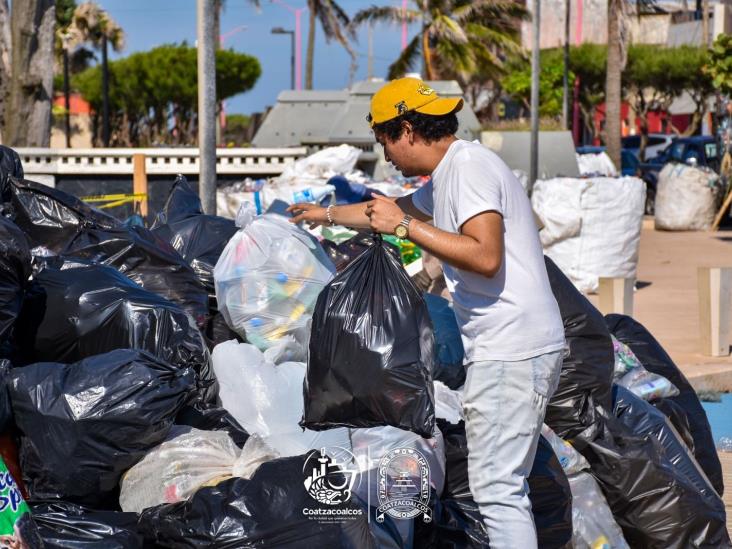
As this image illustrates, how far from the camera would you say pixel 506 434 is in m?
3.10

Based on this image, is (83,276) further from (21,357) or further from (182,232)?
(182,232)

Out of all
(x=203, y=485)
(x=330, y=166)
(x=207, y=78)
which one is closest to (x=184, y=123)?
(x=330, y=166)

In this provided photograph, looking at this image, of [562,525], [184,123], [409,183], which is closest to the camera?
[562,525]

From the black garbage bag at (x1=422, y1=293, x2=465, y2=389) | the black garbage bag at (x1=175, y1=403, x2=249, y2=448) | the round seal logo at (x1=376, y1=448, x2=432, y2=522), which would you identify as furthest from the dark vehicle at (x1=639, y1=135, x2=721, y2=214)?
the round seal logo at (x1=376, y1=448, x2=432, y2=522)

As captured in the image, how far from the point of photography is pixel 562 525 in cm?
380

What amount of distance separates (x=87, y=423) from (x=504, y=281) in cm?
140

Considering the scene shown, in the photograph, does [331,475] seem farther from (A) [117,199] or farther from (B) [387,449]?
(A) [117,199]

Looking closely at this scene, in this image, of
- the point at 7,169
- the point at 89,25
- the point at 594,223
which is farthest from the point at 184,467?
the point at 89,25

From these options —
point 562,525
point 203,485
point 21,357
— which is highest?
point 21,357

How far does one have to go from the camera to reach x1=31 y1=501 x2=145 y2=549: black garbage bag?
10.9ft

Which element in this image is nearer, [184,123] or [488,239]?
[488,239]

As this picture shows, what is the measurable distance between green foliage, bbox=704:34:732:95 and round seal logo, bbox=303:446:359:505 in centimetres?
1577

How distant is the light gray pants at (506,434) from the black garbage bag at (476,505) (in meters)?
0.47

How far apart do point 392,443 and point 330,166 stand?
6390mm
